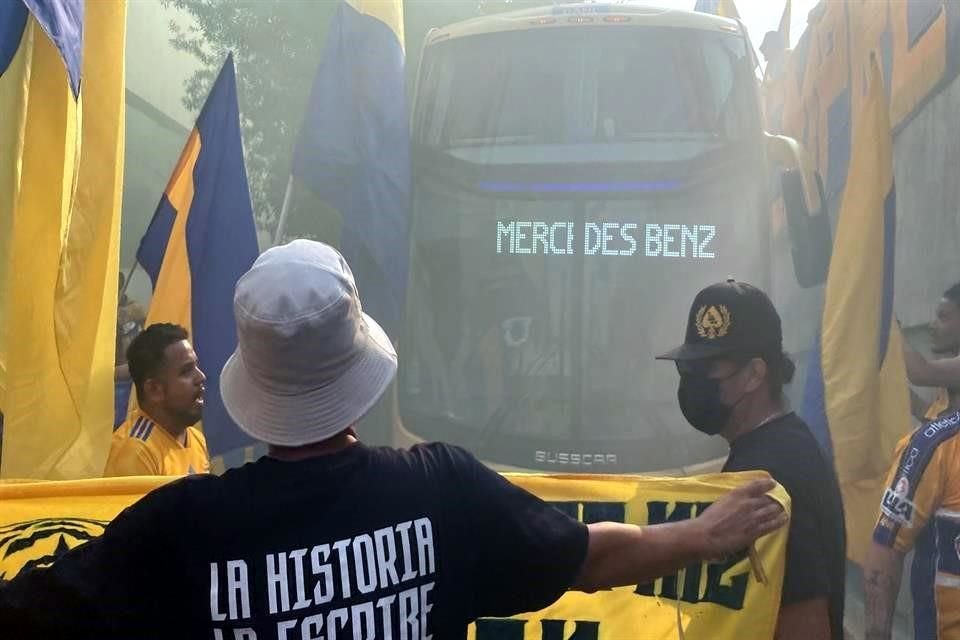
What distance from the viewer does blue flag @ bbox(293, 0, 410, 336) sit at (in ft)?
22.6

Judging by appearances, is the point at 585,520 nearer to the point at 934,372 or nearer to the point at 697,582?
the point at 697,582

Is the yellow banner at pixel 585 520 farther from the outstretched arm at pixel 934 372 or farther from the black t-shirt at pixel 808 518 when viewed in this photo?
the outstretched arm at pixel 934 372

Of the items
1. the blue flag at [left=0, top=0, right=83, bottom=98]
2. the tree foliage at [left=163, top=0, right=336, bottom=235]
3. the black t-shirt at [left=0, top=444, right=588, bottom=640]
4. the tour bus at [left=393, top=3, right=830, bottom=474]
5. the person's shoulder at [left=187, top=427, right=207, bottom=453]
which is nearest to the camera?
the black t-shirt at [left=0, top=444, right=588, bottom=640]

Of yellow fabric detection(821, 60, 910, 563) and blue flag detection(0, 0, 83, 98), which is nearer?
blue flag detection(0, 0, 83, 98)

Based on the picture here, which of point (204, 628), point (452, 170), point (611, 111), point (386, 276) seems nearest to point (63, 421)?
point (204, 628)

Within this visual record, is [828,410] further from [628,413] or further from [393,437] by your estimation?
[393,437]

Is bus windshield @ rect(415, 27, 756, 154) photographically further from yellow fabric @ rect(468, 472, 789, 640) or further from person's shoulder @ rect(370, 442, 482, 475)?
person's shoulder @ rect(370, 442, 482, 475)

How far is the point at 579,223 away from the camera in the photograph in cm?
681

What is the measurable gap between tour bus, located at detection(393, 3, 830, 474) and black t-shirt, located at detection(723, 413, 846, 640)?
13.8 feet

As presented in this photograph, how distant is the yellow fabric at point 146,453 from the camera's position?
370cm

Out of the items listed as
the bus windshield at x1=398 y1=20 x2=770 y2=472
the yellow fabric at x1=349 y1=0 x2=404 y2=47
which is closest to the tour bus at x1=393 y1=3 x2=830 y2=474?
the bus windshield at x1=398 y1=20 x2=770 y2=472

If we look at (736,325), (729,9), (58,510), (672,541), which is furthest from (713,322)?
(729,9)

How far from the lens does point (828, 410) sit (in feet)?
17.9

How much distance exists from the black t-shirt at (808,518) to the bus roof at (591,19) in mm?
5258
